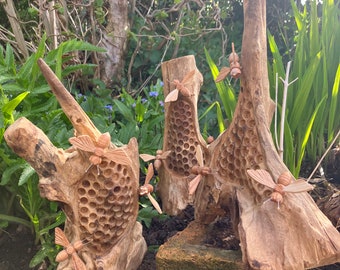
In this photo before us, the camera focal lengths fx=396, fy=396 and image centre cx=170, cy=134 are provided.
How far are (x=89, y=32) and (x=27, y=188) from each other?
51.5 inches

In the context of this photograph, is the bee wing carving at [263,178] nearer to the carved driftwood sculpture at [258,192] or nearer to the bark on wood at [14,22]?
the carved driftwood sculpture at [258,192]

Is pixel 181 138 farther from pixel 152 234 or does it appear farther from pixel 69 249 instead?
pixel 69 249

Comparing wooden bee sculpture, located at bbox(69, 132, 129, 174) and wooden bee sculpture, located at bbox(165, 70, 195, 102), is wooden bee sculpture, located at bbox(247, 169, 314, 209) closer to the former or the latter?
wooden bee sculpture, located at bbox(69, 132, 129, 174)

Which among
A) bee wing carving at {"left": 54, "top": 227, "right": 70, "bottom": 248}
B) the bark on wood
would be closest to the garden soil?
bee wing carving at {"left": 54, "top": 227, "right": 70, "bottom": 248}

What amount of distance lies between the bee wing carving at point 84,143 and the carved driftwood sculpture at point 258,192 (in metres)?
0.28

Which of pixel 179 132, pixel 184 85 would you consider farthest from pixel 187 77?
pixel 179 132

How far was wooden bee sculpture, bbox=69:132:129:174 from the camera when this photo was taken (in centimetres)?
73

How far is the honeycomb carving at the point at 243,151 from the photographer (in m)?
0.78

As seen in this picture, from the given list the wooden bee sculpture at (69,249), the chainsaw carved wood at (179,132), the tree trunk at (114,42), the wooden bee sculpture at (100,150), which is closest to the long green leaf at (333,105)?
the chainsaw carved wood at (179,132)

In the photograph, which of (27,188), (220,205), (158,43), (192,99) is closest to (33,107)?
(27,188)

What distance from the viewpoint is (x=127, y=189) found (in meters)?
0.85

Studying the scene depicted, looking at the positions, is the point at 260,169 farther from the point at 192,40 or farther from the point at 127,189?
the point at 192,40

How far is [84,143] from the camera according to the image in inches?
28.9

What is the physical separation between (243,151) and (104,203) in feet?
1.00
